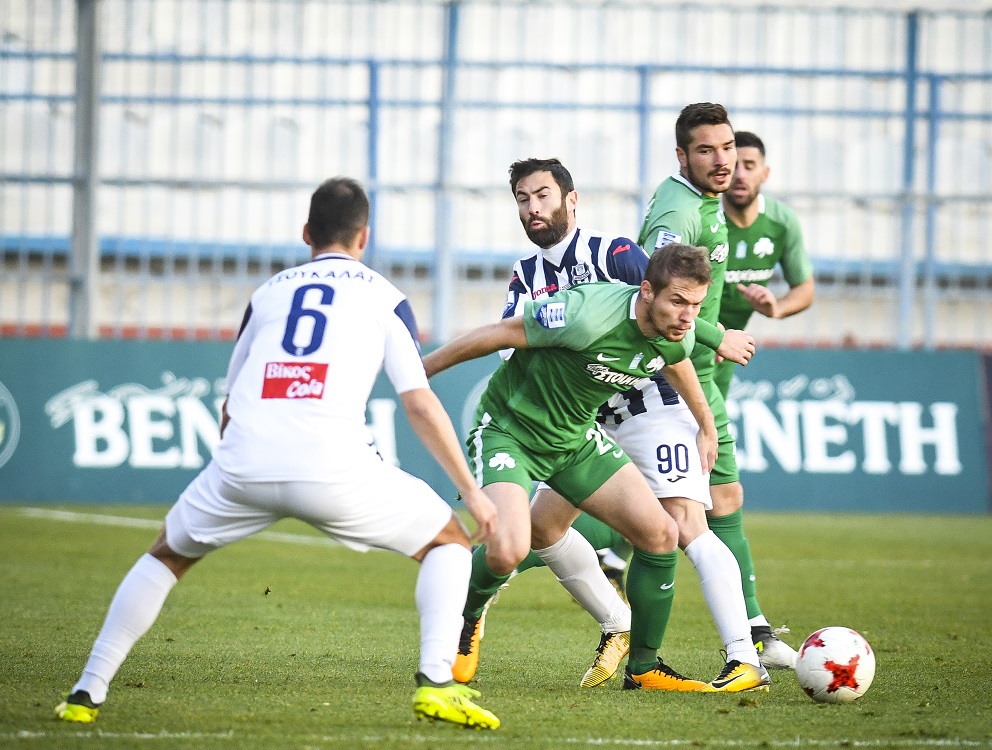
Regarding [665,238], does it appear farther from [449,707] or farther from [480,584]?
[449,707]

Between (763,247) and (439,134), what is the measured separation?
29.2ft

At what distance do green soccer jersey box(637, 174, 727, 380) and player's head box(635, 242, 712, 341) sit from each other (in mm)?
780

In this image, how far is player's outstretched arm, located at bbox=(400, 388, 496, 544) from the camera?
4746 mm

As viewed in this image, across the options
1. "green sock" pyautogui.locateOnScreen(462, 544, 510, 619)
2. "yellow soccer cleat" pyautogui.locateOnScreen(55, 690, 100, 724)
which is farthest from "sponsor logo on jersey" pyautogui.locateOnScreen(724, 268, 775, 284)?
"yellow soccer cleat" pyautogui.locateOnScreen(55, 690, 100, 724)

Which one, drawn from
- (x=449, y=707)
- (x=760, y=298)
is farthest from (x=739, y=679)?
(x=760, y=298)

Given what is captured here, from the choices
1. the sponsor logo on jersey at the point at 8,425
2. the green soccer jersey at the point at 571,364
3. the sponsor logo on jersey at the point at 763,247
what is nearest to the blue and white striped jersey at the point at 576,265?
the green soccer jersey at the point at 571,364

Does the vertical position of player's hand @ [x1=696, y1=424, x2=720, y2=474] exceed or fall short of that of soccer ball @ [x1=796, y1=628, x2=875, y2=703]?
it exceeds it

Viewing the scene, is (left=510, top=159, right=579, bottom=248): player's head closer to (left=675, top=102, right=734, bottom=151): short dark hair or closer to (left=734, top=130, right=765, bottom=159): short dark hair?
(left=675, top=102, right=734, bottom=151): short dark hair

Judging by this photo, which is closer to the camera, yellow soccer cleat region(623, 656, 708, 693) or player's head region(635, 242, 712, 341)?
player's head region(635, 242, 712, 341)

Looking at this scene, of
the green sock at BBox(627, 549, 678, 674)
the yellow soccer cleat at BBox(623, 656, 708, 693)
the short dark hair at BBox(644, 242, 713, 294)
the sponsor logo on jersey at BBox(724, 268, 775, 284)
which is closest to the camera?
the short dark hair at BBox(644, 242, 713, 294)

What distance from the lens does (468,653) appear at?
6.11 meters

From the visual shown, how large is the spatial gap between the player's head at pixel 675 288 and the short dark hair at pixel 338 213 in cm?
118

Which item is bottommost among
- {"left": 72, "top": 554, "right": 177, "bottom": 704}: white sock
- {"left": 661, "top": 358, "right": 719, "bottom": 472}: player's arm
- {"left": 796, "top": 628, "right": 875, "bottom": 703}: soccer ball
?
{"left": 796, "top": 628, "right": 875, "bottom": 703}: soccer ball

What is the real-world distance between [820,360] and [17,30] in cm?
982
